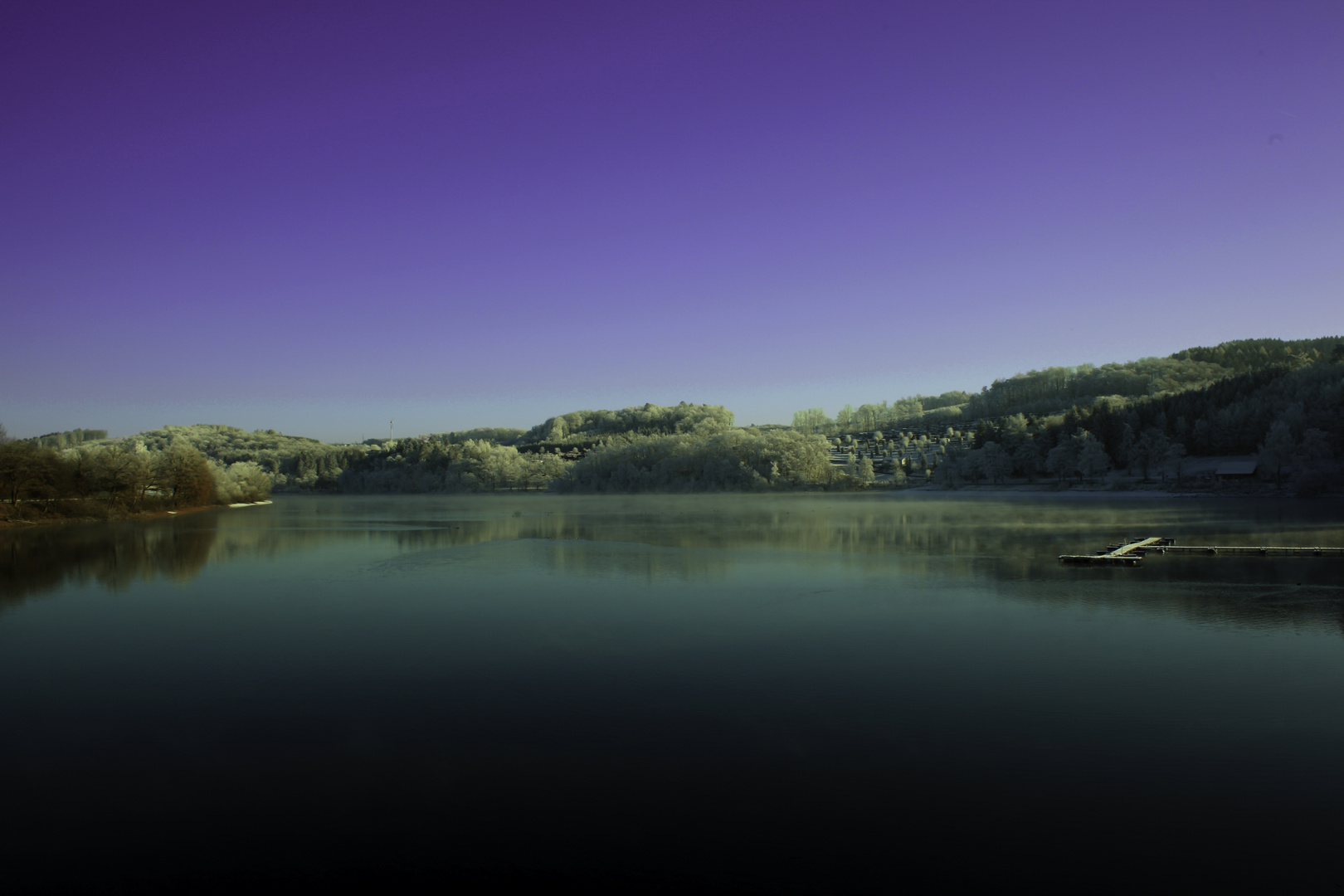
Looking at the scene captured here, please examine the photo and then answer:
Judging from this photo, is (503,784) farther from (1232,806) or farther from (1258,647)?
(1258,647)

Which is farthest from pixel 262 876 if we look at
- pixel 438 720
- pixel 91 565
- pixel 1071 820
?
pixel 91 565

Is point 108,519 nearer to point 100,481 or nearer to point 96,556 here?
point 100,481

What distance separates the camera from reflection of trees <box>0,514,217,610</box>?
65.2 feet

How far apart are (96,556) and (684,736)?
1041 inches

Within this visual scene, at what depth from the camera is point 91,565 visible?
909 inches

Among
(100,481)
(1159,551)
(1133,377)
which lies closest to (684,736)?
(1159,551)

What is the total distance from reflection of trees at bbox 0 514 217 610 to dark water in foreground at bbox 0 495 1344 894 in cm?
170

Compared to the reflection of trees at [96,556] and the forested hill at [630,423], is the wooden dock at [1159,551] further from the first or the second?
the forested hill at [630,423]

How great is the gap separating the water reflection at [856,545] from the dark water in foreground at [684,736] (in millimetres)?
446

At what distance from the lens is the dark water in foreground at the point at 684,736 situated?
5609mm

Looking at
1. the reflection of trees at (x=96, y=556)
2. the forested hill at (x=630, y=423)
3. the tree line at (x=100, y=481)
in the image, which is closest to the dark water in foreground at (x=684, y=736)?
the reflection of trees at (x=96, y=556)

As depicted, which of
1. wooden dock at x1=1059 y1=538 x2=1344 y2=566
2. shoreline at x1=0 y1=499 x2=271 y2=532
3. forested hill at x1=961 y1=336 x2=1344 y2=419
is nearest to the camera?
wooden dock at x1=1059 y1=538 x2=1344 y2=566

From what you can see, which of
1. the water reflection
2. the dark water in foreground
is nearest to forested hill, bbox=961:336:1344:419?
the water reflection

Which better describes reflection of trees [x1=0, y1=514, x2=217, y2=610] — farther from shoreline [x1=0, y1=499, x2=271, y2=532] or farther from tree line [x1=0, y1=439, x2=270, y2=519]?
tree line [x1=0, y1=439, x2=270, y2=519]
